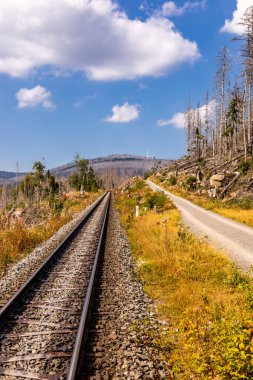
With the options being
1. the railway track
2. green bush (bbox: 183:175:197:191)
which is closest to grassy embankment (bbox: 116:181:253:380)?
the railway track

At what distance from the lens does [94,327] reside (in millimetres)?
6332

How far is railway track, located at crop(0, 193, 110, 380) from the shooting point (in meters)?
4.89

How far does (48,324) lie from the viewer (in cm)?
637

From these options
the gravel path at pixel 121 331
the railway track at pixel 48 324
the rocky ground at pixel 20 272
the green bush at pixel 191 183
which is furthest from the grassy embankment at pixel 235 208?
the green bush at pixel 191 183

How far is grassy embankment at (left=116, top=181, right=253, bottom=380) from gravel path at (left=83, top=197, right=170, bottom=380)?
0.28m

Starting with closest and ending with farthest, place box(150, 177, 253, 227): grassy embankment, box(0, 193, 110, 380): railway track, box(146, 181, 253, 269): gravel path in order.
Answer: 1. box(0, 193, 110, 380): railway track
2. box(146, 181, 253, 269): gravel path
3. box(150, 177, 253, 227): grassy embankment

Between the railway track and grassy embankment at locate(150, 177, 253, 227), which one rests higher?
grassy embankment at locate(150, 177, 253, 227)

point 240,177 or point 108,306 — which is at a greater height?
point 240,177

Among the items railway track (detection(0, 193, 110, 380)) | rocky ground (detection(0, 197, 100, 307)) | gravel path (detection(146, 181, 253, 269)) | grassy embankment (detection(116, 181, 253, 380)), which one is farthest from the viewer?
gravel path (detection(146, 181, 253, 269))

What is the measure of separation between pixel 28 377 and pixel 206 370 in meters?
2.64

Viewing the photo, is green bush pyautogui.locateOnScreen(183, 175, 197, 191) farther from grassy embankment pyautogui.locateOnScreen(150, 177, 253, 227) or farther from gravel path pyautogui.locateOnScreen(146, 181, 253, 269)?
gravel path pyautogui.locateOnScreen(146, 181, 253, 269)

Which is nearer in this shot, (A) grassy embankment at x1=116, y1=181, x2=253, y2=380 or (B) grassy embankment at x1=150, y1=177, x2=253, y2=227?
(A) grassy embankment at x1=116, y1=181, x2=253, y2=380

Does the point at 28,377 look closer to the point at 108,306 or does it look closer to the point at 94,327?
the point at 94,327

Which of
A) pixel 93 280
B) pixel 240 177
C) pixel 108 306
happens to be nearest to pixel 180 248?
pixel 93 280
